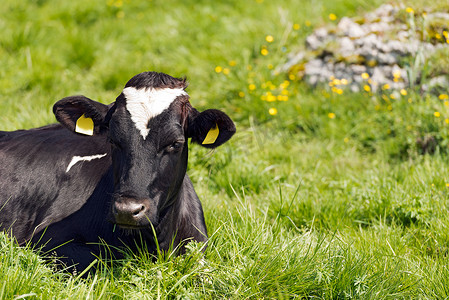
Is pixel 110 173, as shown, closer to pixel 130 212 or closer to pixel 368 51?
pixel 130 212

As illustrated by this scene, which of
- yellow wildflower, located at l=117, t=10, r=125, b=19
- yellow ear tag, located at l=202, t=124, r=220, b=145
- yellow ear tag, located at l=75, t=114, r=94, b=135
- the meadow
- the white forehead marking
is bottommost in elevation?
the meadow

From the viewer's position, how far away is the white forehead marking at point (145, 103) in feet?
11.1

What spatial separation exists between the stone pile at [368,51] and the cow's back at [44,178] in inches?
142

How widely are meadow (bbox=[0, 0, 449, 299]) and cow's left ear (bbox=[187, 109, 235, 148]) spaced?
620 millimetres

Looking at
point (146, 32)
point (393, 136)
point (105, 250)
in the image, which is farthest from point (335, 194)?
point (146, 32)

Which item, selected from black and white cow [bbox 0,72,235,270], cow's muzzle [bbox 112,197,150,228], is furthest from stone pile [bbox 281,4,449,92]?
cow's muzzle [bbox 112,197,150,228]

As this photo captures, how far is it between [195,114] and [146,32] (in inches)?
208

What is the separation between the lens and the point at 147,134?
336cm

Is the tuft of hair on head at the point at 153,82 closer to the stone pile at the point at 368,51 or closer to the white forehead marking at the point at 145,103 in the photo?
the white forehead marking at the point at 145,103

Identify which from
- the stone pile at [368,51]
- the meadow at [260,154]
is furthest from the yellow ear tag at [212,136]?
the stone pile at [368,51]

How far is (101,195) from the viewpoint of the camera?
4.08 meters

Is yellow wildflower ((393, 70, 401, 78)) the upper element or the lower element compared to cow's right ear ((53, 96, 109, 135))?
lower

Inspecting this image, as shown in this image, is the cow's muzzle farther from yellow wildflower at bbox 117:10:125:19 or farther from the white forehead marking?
yellow wildflower at bbox 117:10:125:19

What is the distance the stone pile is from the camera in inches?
264
